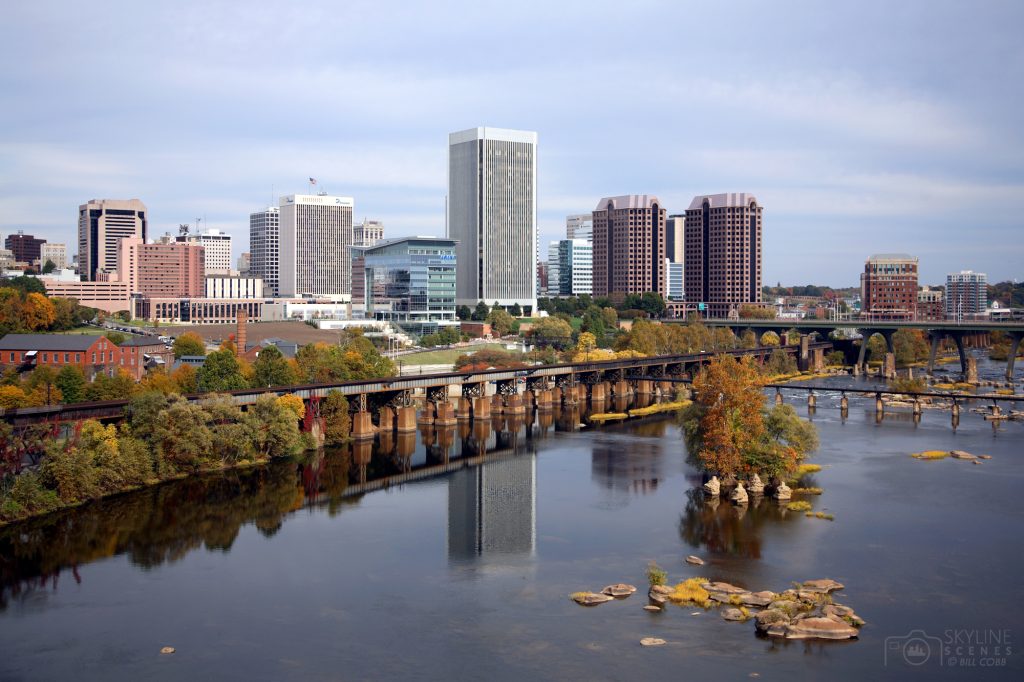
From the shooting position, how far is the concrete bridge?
2598 inches

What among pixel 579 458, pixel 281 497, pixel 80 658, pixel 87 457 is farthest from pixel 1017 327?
pixel 80 658

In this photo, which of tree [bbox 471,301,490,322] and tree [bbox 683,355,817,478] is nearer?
tree [bbox 683,355,817,478]

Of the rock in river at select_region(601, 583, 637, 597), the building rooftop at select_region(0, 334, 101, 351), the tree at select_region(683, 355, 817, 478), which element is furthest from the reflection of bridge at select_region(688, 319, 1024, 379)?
the building rooftop at select_region(0, 334, 101, 351)

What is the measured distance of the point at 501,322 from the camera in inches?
6964

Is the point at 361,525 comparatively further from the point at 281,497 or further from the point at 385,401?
the point at 385,401

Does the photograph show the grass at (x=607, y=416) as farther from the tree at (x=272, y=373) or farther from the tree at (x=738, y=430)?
the tree at (x=738, y=430)

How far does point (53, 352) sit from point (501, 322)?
9582 centimetres

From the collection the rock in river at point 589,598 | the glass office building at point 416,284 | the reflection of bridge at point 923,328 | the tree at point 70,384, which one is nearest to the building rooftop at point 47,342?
the tree at point 70,384

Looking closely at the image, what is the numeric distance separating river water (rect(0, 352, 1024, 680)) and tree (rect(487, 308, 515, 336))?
102 metres

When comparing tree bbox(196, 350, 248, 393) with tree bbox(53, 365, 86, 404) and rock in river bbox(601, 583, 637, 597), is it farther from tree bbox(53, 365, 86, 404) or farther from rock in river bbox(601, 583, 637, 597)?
rock in river bbox(601, 583, 637, 597)

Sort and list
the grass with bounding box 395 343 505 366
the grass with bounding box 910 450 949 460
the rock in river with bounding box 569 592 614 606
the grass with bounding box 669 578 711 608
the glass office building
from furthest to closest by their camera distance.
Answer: the glass office building
the grass with bounding box 395 343 505 366
the grass with bounding box 910 450 949 460
the rock in river with bounding box 569 592 614 606
the grass with bounding box 669 578 711 608

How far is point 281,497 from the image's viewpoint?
203ft

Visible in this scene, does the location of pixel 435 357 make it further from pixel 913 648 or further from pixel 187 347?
pixel 913 648

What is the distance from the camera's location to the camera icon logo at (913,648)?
119 feet
